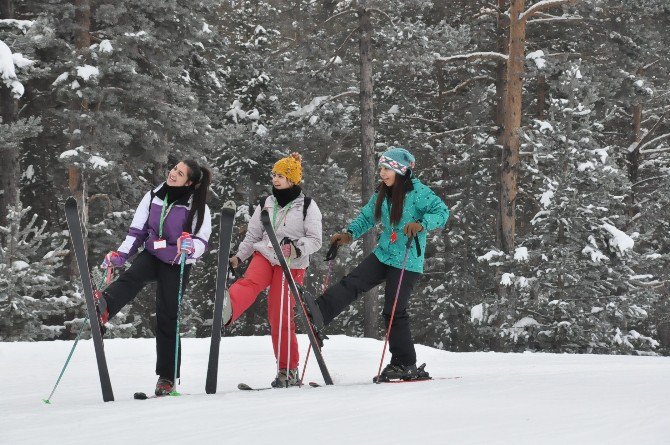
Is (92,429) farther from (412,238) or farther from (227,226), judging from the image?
(412,238)

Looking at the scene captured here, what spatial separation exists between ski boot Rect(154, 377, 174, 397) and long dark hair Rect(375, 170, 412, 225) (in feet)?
6.53

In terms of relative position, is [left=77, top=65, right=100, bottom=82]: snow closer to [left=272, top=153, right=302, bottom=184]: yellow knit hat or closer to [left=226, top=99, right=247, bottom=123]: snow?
[left=226, top=99, right=247, bottom=123]: snow

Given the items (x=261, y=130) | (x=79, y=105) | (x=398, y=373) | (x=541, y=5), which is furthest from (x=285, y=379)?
(x=261, y=130)

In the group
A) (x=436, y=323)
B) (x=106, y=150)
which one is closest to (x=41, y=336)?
(x=106, y=150)

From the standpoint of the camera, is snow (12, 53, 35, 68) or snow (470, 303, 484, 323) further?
snow (470, 303, 484, 323)

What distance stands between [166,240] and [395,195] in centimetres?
178

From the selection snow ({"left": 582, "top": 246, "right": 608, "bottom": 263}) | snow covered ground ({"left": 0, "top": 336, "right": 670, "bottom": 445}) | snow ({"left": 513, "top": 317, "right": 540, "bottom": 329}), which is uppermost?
snow ({"left": 582, "top": 246, "right": 608, "bottom": 263})

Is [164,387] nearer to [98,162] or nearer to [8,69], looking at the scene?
[8,69]

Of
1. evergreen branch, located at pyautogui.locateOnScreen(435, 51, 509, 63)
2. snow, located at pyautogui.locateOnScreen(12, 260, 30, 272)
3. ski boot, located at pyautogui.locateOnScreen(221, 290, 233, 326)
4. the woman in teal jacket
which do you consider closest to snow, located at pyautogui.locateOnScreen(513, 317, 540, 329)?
evergreen branch, located at pyautogui.locateOnScreen(435, 51, 509, 63)

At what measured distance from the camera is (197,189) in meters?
6.37

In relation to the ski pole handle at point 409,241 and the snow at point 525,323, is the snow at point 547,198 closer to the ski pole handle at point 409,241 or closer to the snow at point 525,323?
the snow at point 525,323

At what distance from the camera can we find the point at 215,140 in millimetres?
20500

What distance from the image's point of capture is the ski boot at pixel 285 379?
264 inches

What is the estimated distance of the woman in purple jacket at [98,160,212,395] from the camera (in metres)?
6.21
